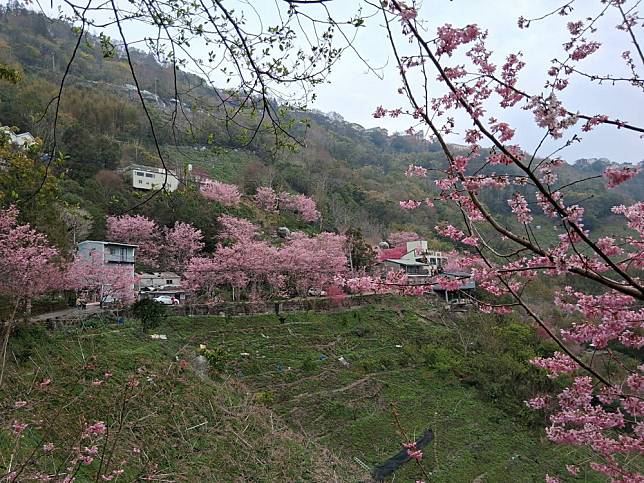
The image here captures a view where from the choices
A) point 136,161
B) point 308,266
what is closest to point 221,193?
point 136,161

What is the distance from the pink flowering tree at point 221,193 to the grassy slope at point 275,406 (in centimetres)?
1095

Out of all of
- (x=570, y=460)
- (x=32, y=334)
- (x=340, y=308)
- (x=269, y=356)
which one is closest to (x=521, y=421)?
Result: (x=570, y=460)

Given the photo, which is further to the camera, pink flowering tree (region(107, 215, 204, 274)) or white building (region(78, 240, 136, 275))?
pink flowering tree (region(107, 215, 204, 274))

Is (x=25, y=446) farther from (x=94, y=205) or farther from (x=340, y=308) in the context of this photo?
(x=94, y=205)

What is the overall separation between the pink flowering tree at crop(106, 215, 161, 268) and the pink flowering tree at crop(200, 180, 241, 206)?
5.09m

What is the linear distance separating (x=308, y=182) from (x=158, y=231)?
46.7 feet

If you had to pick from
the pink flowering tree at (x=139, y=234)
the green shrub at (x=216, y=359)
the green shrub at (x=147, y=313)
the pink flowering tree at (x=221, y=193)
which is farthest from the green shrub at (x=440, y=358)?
the pink flowering tree at (x=221, y=193)

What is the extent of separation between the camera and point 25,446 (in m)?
5.17

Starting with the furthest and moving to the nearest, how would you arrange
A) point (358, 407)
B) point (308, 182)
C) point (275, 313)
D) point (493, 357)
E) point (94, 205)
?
1. point (308, 182)
2. point (94, 205)
3. point (275, 313)
4. point (493, 357)
5. point (358, 407)

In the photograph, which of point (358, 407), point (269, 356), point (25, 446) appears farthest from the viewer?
point (269, 356)

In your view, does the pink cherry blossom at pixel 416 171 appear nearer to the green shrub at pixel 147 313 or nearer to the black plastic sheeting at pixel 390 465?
the black plastic sheeting at pixel 390 465

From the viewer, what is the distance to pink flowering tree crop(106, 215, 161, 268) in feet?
58.7

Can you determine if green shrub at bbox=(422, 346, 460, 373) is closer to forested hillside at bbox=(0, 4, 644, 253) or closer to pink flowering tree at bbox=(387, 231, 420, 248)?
forested hillside at bbox=(0, 4, 644, 253)

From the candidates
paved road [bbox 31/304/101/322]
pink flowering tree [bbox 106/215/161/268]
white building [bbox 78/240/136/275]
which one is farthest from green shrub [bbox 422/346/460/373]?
pink flowering tree [bbox 106/215/161/268]
